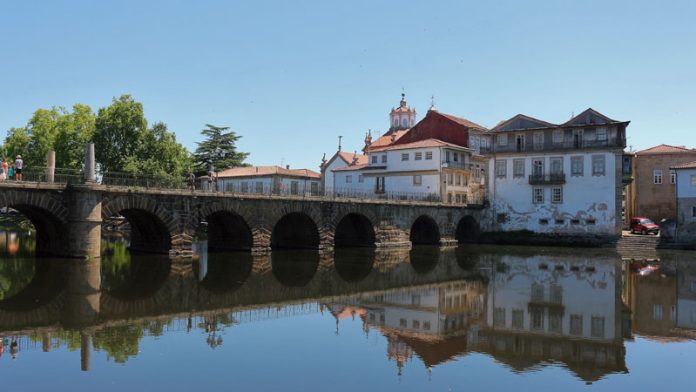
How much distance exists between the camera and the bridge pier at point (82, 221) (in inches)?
1117

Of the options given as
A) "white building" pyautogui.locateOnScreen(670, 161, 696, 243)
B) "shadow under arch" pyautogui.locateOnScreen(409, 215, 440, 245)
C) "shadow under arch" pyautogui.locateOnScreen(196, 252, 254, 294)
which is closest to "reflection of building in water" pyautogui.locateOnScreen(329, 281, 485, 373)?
"shadow under arch" pyautogui.locateOnScreen(196, 252, 254, 294)

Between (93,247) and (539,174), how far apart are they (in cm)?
3951

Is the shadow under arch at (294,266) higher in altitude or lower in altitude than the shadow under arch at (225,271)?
lower

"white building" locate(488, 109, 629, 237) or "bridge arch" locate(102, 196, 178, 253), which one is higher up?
"white building" locate(488, 109, 629, 237)

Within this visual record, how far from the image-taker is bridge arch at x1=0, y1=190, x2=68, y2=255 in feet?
88.7

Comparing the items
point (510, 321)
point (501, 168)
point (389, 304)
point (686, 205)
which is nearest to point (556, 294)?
point (510, 321)

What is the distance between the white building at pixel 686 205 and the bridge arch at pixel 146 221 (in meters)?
39.8

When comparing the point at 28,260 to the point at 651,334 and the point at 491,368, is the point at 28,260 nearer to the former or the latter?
the point at 491,368

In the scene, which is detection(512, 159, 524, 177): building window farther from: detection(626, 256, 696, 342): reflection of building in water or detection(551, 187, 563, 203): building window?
detection(626, 256, 696, 342): reflection of building in water

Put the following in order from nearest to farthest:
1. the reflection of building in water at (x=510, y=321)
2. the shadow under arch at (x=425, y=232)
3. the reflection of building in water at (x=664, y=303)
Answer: the reflection of building in water at (x=510, y=321) < the reflection of building in water at (x=664, y=303) < the shadow under arch at (x=425, y=232)

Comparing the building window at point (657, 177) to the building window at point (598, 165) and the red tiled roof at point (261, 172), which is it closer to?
the building window at point (598, 165)

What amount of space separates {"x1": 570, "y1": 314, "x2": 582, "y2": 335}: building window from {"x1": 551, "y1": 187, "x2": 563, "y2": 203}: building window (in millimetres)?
36188

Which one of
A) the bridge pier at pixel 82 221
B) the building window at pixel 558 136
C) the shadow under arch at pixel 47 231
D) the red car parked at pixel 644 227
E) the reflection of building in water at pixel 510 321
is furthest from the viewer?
the building window at pixel 558 136

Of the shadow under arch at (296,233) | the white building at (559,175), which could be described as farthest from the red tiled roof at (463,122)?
the shadow under arch at (296,233)
